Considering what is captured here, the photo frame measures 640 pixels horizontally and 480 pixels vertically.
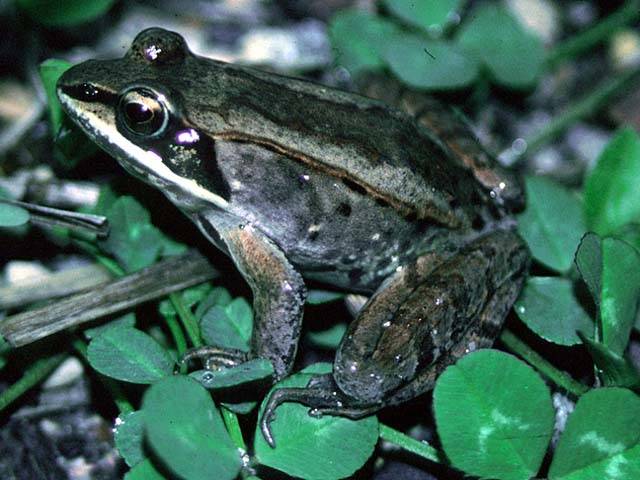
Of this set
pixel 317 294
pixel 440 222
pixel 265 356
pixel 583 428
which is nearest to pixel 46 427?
pixel 265 356

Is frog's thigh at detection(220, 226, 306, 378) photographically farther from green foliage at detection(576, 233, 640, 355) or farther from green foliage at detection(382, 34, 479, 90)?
green foliage at detection(382, 34, 479, 90)

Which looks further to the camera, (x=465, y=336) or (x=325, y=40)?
(x=325, y=40)

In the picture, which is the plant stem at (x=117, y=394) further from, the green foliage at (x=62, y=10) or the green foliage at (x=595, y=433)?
the green foliage at (x=62, y=10)

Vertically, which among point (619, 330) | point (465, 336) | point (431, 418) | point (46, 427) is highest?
point (619, 330)

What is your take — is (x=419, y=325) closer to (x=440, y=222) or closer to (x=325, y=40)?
(x=440, y=222)

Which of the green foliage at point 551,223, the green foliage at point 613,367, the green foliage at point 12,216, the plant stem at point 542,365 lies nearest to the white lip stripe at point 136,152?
the green foliage at point 12,216

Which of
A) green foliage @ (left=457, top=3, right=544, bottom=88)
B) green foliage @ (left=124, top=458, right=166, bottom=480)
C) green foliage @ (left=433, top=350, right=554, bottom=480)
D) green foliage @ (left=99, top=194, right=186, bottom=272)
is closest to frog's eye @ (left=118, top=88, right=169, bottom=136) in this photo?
green foliage @ (left=99, top=194, right=186, bottom=272)

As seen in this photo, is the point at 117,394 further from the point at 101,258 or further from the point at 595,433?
the point at 595,433
